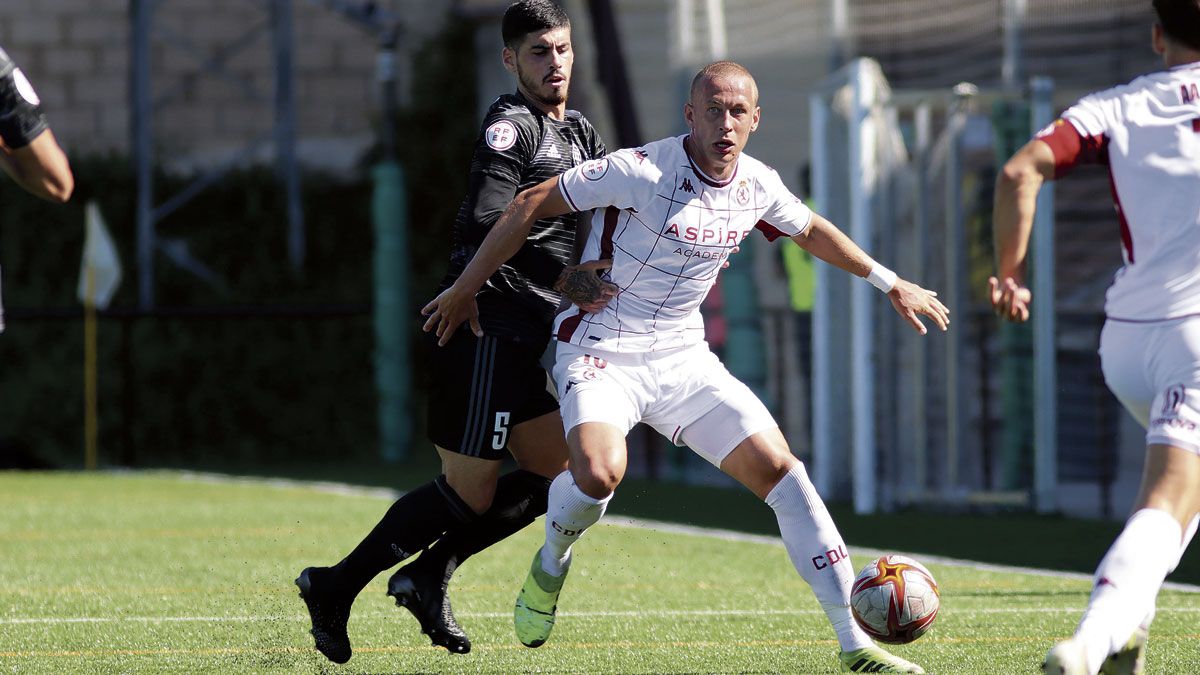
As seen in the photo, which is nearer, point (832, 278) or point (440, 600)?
point (440, 600)

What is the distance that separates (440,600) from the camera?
618 centimetres

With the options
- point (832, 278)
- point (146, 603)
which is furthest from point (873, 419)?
point (146, 603)

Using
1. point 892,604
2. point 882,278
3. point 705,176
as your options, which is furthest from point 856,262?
point 892,604

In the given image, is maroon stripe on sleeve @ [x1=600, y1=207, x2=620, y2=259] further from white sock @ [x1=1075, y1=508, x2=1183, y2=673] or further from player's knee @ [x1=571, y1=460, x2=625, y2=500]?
white sock @ [x1=1075, y1=508, x2=1183, y2=673]

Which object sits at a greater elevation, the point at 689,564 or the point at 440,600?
the point at 440,600

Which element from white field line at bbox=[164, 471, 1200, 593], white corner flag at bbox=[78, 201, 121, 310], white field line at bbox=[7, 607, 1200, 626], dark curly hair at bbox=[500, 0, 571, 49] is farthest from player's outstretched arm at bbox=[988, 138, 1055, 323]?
white corner flag at bbox=[78, 201, 121, 310]

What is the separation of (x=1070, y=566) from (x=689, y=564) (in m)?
1.95

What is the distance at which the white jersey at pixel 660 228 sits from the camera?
586 centimetres

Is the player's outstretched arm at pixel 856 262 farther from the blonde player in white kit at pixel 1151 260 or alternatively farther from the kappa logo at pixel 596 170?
the blonde player in white kit at pixel 1151 260

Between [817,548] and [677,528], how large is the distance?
5860 mm

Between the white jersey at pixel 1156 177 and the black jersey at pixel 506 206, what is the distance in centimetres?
187

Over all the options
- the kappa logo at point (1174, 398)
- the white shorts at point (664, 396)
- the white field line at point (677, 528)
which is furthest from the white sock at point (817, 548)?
the white field line at point (677, 528)

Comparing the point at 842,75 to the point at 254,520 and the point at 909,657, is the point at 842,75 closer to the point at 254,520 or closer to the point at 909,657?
the point at 254,520

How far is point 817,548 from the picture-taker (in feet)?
19.4
